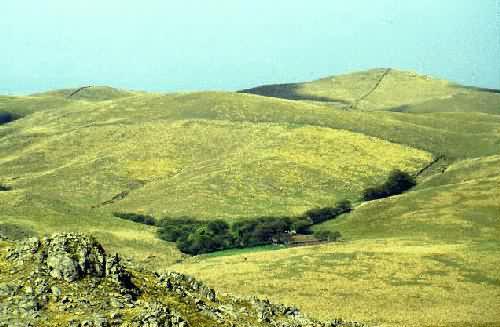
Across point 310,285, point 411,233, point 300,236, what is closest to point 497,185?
point 411,233

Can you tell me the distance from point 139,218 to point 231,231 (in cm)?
2604

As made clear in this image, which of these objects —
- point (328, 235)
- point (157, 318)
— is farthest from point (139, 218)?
point (157, 318)

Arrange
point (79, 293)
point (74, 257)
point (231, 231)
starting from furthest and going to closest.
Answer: point (231, 231), point (74, 257), point (79, 293)

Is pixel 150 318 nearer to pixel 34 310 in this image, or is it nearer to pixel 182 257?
pixel 34 310

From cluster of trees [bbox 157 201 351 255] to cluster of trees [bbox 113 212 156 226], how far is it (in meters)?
3.53

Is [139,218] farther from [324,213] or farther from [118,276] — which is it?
[118,276]

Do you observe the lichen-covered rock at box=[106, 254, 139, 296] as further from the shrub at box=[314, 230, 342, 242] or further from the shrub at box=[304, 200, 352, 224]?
the shrub at box=[304, 200, 352, 224]

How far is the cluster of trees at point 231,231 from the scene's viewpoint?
15175cm

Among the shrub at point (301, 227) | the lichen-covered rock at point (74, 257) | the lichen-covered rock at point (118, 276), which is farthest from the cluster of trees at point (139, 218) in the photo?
the lichen-covered rock at point (74, 257)

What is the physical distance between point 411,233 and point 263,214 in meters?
42.1

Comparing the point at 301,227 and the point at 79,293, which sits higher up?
the point at 79,293

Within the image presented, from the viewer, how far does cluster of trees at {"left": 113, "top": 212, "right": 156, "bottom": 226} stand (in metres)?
173

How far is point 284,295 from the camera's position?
98.4 metres

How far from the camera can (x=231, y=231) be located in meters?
162
